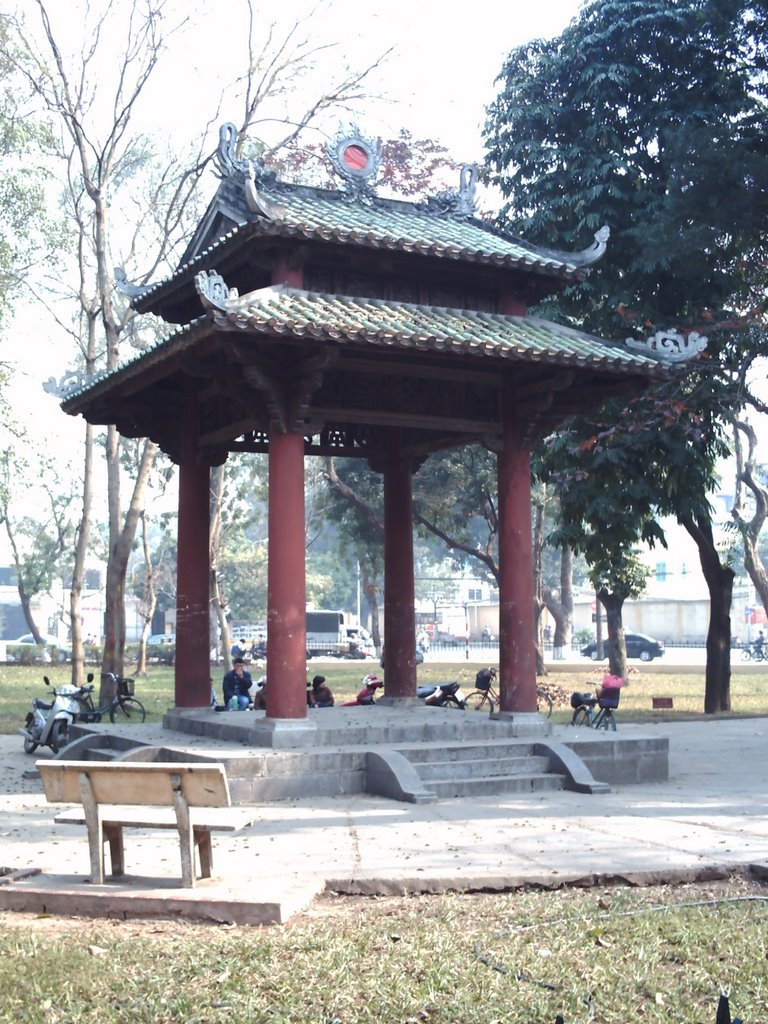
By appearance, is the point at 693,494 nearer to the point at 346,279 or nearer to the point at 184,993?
the point at 346,279

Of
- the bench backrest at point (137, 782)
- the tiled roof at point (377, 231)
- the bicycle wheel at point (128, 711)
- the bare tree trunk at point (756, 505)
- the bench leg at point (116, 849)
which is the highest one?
the tiled roof at point (377, 231)

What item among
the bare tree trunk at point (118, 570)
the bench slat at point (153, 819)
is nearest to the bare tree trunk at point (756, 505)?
the bare tree trunk at point (118, 570)

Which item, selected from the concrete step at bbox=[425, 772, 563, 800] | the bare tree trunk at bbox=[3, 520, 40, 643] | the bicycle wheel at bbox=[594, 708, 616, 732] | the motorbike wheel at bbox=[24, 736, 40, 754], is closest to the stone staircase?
the concrete step at bbox=[425, 772, 563, 800]

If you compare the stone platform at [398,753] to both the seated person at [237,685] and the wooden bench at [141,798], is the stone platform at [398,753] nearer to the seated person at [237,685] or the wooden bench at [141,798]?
the wooden bench at [141,798]

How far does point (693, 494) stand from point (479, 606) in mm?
66155

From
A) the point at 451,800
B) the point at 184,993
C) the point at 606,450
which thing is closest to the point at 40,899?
the point at 184,993

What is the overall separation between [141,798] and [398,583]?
9.25 m

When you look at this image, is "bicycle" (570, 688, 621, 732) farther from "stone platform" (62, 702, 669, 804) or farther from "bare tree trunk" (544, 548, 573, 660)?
"bare tree trunk" (544, 548, 573, 660)

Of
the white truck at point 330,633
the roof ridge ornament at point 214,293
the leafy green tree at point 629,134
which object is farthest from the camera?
the white truck at point 330,633

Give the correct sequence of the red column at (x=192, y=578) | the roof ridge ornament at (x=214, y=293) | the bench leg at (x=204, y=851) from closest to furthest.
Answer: the bench leg at (x=204, y=851) < the roof ridge ornament at (x=214, y=293) < the red column at (x=192, y=578)

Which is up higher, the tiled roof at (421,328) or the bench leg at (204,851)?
the tiled roof at (421,328)

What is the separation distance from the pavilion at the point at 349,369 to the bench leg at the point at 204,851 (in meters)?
4.75

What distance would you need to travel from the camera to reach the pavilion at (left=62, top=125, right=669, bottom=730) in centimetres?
1273

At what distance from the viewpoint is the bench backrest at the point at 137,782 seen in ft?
24.3
